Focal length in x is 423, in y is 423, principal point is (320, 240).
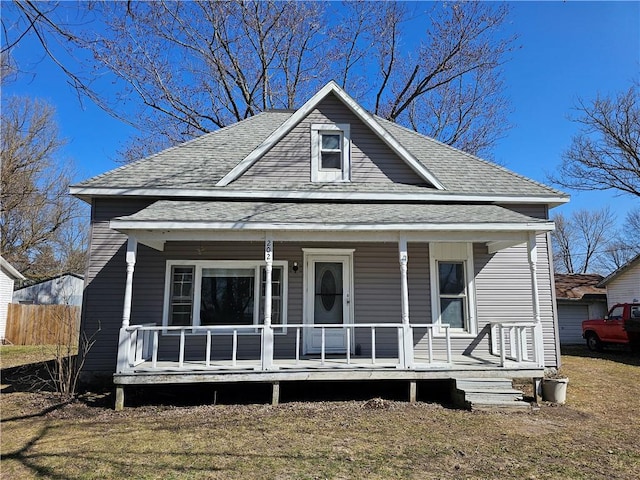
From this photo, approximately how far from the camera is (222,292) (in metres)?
9.47

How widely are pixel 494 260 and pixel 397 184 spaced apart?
2890 millimetres

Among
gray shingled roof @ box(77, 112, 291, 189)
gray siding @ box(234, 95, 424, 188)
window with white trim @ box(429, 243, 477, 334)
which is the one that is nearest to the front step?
window with white trim @ box(429, 243, 477, 334)

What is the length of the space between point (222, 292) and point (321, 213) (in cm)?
290

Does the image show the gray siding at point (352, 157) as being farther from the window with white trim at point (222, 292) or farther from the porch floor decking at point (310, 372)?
the porch floor decking at point (310, 372)

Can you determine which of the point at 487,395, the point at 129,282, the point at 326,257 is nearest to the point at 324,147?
the point at 326,257

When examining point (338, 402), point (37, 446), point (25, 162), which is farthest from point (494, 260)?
point (25, 162)

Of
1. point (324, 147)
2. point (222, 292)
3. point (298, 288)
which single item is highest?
point (324, 147)

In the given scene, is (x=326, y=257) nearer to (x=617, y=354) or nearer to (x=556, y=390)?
(x=556, y=390)

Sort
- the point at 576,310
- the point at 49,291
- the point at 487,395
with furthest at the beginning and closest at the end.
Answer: the point at 49,291 < the point at 576,310 < the point at 487,395

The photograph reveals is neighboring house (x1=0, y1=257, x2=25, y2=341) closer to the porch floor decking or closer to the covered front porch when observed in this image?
the covered front porch

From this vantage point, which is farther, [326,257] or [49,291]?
[49,291]

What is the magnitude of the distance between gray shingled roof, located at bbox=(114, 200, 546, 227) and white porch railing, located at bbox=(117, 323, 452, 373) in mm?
1969

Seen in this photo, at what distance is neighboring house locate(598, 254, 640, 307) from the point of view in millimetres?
18438

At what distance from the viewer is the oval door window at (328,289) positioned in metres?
9.60
